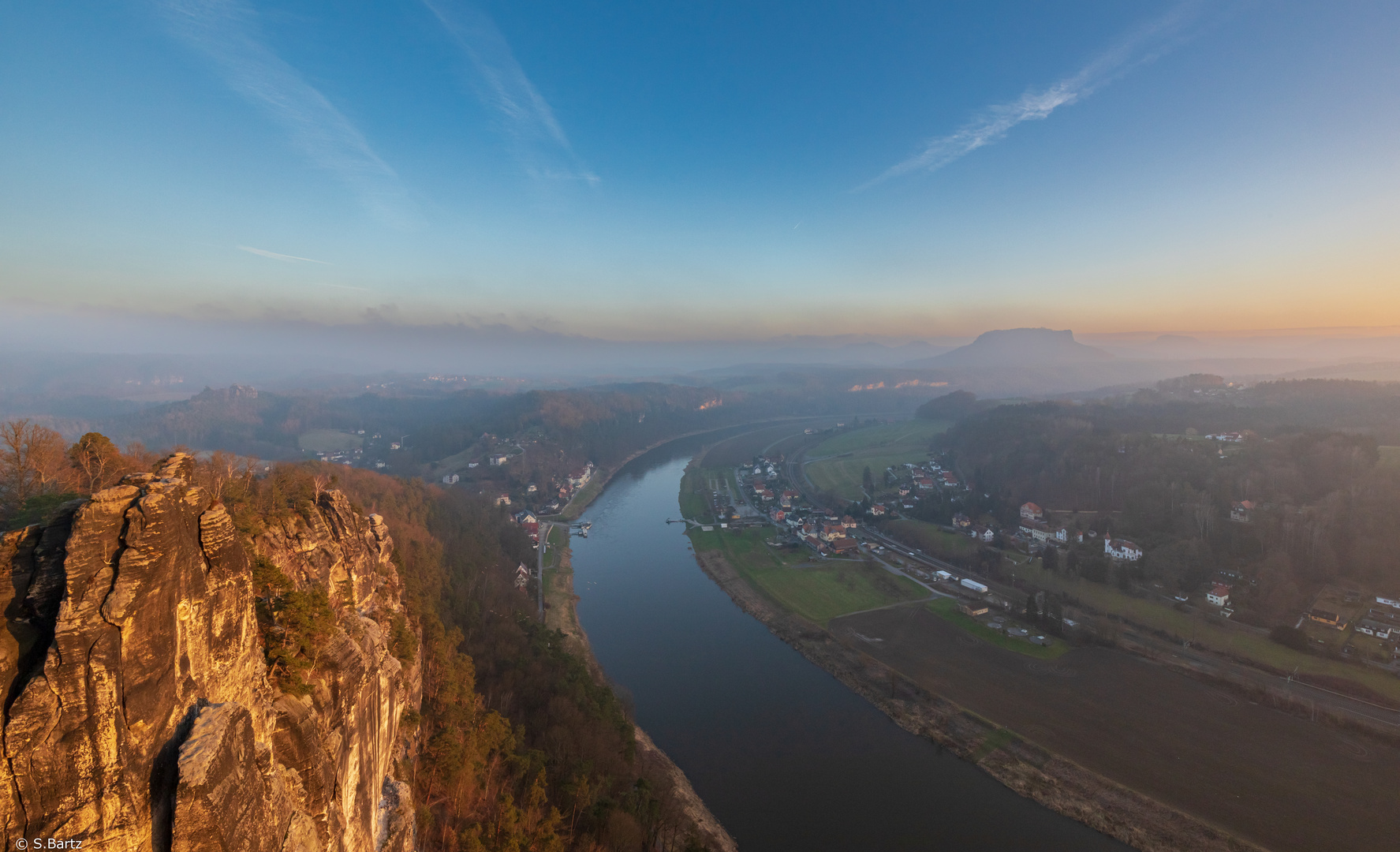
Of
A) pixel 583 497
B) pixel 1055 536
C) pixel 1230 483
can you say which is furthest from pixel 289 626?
pixel 1230 483

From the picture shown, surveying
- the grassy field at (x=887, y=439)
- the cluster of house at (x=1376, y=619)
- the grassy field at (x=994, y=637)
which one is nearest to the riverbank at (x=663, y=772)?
the grassy field at (x=994, y=637)

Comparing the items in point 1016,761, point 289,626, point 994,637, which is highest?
point 289,626

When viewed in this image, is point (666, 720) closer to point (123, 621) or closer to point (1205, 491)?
point (123, 621)

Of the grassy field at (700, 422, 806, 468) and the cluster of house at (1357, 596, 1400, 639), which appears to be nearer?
the cluster of house at (1357, 596, 1400, 639)

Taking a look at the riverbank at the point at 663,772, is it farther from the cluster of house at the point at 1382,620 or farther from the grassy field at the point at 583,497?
the cluster of house at the point at 1382,620

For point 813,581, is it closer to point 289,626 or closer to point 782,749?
point 782,749

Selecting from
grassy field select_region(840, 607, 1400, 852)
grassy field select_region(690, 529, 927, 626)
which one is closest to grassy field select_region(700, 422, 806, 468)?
grassy field select_region(690, 529, 927, 626)

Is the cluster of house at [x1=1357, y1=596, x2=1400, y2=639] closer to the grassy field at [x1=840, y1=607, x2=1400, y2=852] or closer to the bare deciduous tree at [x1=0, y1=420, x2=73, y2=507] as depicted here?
the grassy field at [x1=840, y1=607, x2=1400, y2=852]
